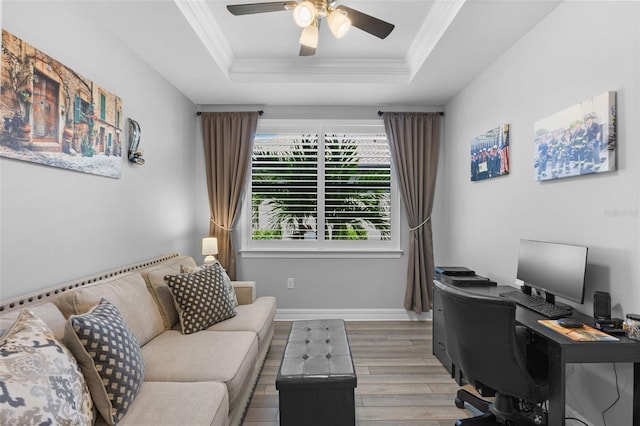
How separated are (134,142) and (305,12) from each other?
1771 millimetres

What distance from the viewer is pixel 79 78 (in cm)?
213

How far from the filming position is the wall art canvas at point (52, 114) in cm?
165

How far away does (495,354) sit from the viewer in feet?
5.72

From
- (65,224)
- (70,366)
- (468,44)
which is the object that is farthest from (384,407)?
(468,44)

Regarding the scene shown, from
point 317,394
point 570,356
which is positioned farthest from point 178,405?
point 570,356

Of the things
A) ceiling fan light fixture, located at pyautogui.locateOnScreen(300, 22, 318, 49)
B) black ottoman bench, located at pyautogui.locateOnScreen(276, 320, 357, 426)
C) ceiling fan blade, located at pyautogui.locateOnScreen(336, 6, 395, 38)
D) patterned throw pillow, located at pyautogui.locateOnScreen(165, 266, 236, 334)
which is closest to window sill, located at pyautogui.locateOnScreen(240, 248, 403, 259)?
patterned throw pillow, located at pyautogui.locateOnScreen(165, 266, 236, 334)

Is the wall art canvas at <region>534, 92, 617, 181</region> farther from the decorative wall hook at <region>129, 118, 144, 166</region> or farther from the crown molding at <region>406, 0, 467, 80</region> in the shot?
the decorative wall hook at <region>129, 118, 144, 166</region>

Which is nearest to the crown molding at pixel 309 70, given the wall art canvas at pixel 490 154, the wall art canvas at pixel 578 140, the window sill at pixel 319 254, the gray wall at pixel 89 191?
the gray wall at pixel 89 191

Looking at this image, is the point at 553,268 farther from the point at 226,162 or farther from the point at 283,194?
the point at 226,162

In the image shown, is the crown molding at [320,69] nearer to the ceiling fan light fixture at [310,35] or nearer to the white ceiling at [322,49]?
the white ceiling at [322,49]

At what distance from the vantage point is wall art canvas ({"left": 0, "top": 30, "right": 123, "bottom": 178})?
64.9 inches

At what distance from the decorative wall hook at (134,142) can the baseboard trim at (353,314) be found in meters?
2.40

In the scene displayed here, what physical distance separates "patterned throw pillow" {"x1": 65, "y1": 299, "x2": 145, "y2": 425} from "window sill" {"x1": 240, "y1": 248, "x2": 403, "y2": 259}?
2.61 meters

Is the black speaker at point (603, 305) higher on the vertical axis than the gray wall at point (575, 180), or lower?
lower
